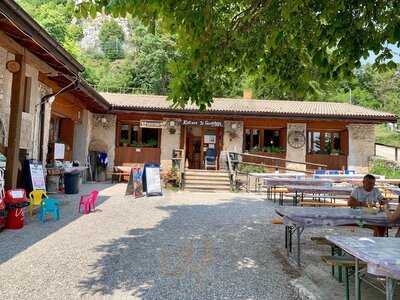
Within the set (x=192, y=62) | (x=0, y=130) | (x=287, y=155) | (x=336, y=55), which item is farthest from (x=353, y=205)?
(x=287, y=155)

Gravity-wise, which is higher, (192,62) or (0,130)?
(192,62)

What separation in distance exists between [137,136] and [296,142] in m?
7.57

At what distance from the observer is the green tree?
61775 millimetres

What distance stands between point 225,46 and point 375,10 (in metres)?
1.99

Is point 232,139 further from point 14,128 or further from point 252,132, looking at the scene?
point 14,128

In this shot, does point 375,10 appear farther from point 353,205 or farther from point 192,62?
point 353,205

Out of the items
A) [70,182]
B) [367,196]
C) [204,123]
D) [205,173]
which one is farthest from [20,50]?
[204,123]

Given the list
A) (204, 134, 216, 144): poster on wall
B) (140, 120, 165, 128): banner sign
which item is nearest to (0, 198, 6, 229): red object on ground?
(140, 120, 165, 128): banner sign

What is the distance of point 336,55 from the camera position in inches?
194

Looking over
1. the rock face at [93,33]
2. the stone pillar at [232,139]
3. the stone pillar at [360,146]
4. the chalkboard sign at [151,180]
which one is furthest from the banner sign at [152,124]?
the rock face at [93,33]

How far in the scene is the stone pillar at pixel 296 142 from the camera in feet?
57.9

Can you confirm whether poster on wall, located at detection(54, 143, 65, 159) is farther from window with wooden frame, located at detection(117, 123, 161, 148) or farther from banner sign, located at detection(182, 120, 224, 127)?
banner sign, located at detection(182, 120, 224, 127)

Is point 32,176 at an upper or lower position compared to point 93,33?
lower

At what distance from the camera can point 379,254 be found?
2807mm
